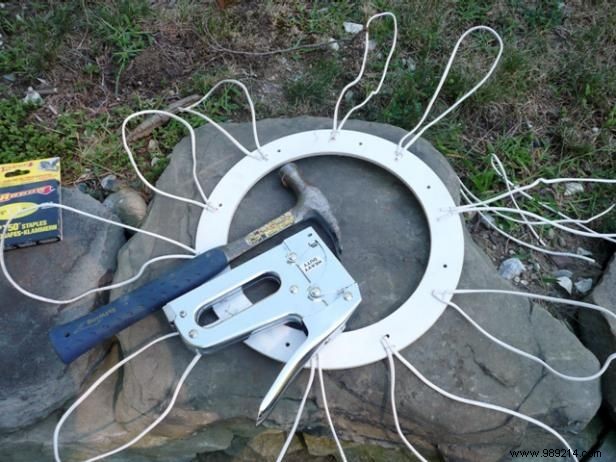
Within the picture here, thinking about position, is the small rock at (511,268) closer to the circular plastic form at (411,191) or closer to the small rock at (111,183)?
the circular plastic form at (411,191)

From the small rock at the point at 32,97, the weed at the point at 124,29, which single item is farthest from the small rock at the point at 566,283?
the small rock at the point at 32,97

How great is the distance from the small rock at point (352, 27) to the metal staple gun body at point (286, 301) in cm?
120

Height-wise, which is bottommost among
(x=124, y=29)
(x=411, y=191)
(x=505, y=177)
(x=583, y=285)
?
(x=583, y=285)

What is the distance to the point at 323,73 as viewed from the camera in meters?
2.18

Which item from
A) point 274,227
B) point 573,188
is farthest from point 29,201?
point 573,188

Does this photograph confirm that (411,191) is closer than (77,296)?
No

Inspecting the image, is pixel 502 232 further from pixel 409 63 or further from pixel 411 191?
pixel 409 63

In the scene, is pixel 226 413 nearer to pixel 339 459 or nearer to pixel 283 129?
pixel 339 459

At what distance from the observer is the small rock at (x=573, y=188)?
2020mm

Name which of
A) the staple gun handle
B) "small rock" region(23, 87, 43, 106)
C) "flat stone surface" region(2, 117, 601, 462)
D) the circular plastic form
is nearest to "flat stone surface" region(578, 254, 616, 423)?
"flat stone surface" region(2, 117, 601, 462)

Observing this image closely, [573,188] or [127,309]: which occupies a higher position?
[127,309]

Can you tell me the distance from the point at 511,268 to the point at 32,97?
181 cm

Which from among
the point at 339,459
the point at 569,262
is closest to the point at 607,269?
the point at 569,262

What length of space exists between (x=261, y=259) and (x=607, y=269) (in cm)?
111
